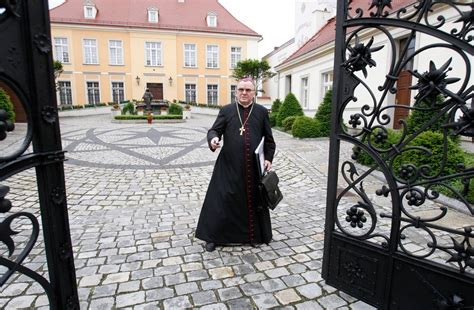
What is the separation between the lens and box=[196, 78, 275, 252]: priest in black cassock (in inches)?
125

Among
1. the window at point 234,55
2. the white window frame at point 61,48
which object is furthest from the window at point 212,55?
the white window frame at point 61,48

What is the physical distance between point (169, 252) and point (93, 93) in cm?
3124

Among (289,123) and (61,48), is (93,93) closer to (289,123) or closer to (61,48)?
(61,48)

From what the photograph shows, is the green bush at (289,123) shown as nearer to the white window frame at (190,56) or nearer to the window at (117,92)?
the white window frame at (190,56)

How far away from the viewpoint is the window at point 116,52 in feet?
98.5

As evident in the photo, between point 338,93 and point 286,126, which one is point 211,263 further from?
point 286,126

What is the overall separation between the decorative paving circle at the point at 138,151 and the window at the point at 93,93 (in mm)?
20152

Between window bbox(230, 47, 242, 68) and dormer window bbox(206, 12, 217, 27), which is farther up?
dormer window bbox(206, 12, 217, 27)

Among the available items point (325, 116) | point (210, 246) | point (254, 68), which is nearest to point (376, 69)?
point (325, 116)

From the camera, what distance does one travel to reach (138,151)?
30.4 feet

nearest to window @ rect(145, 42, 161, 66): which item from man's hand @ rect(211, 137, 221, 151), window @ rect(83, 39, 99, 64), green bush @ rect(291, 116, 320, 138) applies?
window @ rect(83, 39, 99, 64)

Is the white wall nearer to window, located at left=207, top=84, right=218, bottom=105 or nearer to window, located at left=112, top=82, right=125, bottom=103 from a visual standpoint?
window, located at left=207, top=84, right=218, bottom=105

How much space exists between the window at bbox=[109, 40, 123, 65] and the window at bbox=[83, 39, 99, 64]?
140 centimetres

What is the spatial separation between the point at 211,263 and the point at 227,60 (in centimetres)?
3200
